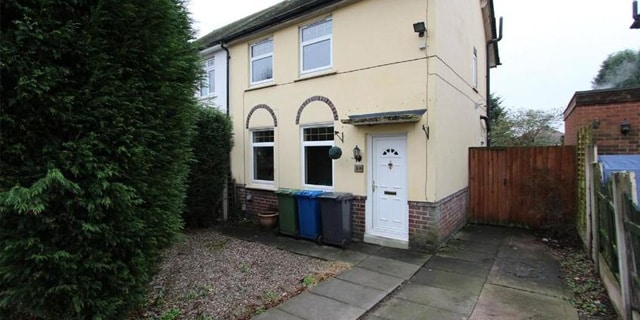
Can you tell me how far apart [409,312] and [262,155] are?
6.26m

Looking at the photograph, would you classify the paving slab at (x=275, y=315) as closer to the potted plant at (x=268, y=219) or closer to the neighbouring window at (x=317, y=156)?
the neighbouring window at (x=317, y=156)

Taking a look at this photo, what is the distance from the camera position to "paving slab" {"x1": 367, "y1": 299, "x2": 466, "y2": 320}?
151 inches

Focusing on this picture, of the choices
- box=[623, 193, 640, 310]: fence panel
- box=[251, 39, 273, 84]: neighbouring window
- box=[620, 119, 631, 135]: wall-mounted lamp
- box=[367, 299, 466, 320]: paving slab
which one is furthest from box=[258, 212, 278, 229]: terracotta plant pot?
box=[620, 119, 631, 135]: wall-mounted lamp

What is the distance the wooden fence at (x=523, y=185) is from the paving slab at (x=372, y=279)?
487 cm

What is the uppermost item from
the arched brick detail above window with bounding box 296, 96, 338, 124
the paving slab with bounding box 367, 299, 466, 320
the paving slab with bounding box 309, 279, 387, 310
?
the arched brick detail above window with bounding box 296, 96, 338, 124

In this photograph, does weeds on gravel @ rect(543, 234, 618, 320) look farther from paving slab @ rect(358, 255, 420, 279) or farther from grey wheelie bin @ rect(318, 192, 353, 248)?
grey wheelie bin @ rect(318, 192, 353, 248)

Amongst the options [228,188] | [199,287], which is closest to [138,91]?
[199,287]

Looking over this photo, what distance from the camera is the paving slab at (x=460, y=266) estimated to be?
5230 mm

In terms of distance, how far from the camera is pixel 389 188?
21.9 feet

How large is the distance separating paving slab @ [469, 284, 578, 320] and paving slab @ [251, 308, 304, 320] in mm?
2170

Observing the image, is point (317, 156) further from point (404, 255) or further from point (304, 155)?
point (404, 255)

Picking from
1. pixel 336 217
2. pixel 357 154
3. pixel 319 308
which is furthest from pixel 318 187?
pixel 319 308

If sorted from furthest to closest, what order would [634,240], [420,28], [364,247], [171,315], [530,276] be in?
[364,247]
[420,28]
[530,276]
[171,315]
[634,240]

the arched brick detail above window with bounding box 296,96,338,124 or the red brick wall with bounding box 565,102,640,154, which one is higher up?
the arched brick detail above window with bounding box 296,96,338,124
